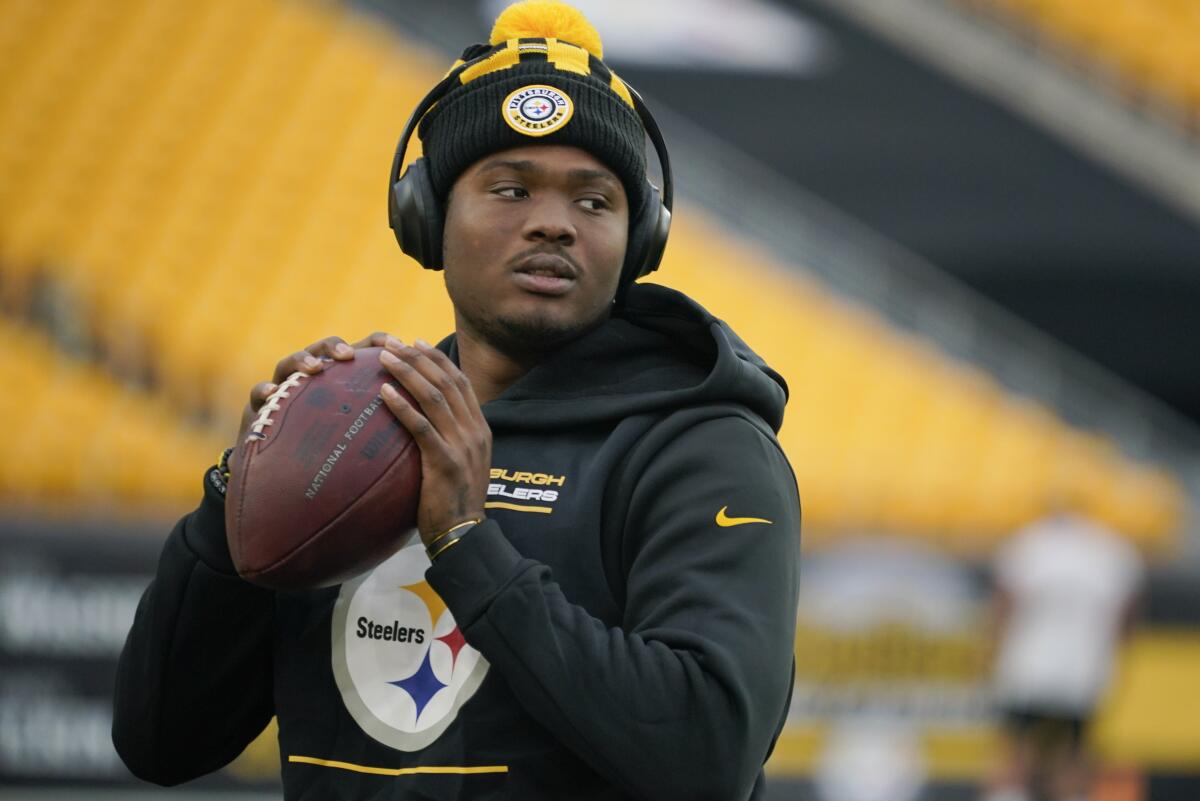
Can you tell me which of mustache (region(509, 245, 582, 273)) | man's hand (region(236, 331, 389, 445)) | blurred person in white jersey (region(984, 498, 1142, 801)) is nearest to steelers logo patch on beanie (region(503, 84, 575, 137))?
mustache (region(509, 245, 582, 273))

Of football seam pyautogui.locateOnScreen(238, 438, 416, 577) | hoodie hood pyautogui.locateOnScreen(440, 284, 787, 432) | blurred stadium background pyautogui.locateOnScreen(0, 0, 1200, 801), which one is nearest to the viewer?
football seam pyautogui.locateOnScreen(238, 438, 416, 577)

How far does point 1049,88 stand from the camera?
11.2 m

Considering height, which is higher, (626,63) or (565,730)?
(626,63)

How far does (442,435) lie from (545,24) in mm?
616

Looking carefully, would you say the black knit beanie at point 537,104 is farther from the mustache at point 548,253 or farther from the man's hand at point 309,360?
the man's hand at point 309,360

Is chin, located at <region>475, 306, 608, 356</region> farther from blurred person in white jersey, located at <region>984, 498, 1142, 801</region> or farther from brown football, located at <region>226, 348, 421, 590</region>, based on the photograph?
blurred person in white jersey, located at <region>984, 498, 1142, 801</region>

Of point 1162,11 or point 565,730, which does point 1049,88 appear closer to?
point 1162,11

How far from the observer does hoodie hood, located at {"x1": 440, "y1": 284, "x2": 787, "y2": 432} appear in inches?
74.0

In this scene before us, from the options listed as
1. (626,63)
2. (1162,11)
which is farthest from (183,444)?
(1162,11)

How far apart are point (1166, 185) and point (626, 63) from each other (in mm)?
3676

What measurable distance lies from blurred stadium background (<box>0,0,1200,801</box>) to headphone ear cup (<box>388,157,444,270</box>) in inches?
181

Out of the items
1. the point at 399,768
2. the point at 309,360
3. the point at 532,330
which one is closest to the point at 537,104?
the point at 532,330

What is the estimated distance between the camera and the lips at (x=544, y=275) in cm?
192

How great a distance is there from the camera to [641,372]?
76.6 inches
